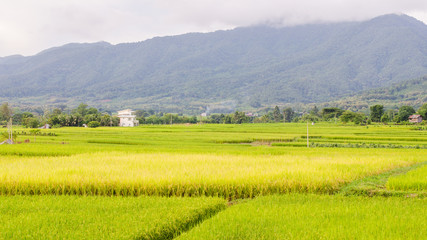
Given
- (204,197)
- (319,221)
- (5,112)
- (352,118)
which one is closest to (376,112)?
(352,118)

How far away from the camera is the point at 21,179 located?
1102 centimetres

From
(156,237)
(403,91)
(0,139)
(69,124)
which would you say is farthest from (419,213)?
(403,91)

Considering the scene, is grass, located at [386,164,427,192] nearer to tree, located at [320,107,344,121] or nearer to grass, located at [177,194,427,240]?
grass, located at [177,194,427,240]

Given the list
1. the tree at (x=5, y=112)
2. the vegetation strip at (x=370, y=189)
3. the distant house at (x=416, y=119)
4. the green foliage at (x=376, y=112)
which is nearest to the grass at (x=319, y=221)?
the vegetation strip at (x=370, y=189)

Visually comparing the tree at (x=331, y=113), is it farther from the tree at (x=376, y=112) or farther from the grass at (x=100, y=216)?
the grass at (x=100, y=216)

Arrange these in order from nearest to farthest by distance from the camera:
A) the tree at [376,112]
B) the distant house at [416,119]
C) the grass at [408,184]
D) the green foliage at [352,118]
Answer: the grass at [408,184], the green foliage at [352,118], the distant house at [416,119], the tree at [376,112]

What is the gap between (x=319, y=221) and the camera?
705cm

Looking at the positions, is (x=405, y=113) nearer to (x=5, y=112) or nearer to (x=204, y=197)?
(x=204, y=197)

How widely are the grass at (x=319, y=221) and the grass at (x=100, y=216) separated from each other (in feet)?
2.15

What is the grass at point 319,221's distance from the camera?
6230 mm

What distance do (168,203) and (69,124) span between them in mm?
76308

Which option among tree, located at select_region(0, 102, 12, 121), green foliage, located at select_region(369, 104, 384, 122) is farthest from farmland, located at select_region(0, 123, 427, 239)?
tree, located at select_region(0, 102, 12, 121)

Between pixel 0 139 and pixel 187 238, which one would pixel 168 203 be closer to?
pixel 187 238

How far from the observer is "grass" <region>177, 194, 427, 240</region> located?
6230 mm
